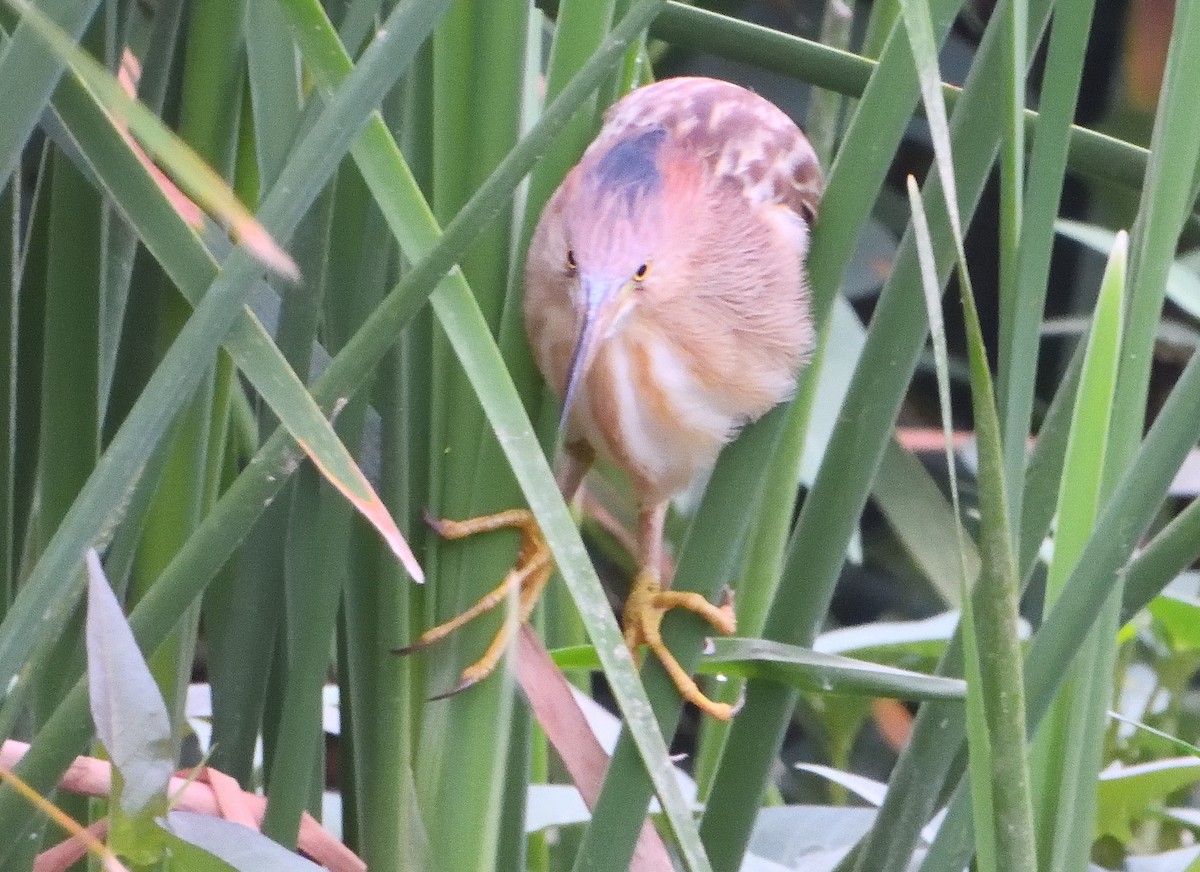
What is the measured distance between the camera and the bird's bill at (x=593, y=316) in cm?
68

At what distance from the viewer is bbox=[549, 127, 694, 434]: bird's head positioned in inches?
30.1

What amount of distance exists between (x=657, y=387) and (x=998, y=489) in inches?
15.0

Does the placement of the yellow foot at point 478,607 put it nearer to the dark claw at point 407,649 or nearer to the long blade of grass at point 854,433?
the dark claw at point 407,649

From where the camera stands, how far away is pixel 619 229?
79 cm

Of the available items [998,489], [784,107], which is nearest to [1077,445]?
[998,489]

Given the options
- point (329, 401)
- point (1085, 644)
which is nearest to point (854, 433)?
point (1085, 644)

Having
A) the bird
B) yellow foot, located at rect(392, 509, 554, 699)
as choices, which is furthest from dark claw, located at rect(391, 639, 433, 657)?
the bird

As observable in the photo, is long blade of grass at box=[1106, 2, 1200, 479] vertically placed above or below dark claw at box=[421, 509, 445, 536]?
above

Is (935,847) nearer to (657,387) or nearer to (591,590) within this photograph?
(591,590)

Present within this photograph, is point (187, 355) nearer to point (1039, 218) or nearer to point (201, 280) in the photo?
point (201, 280)

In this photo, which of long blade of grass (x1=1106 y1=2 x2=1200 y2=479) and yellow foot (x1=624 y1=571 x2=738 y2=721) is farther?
yellow foot (x1=624 y1=571 x2=738 y2=721)

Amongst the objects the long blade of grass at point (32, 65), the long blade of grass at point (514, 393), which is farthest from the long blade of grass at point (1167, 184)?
the long blade of grass at point (32, 65)

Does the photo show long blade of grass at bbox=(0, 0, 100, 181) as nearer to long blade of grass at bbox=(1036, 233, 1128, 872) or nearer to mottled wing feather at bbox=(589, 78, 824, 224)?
long blade of grass at bbox=(1036, 233, 1128, 872)

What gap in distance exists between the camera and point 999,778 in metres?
0.47
